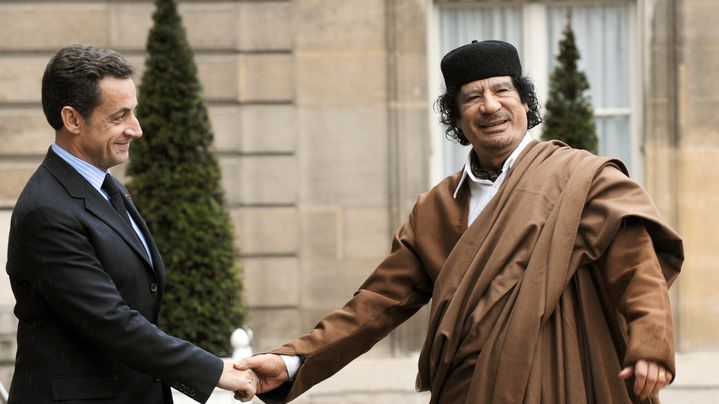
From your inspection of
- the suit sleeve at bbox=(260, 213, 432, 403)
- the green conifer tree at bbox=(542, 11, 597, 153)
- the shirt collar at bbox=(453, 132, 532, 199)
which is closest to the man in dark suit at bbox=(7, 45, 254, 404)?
the suit sleeve at bbox=(260, 213, 432, 403)

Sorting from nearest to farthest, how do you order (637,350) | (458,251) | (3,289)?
(637,350) < (458,251) < (3,289)

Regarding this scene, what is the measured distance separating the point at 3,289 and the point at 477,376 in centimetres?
589

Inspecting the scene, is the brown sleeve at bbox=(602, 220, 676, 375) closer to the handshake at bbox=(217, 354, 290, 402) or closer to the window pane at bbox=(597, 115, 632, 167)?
the handshake at bbox=(217, 354, 290, 402)

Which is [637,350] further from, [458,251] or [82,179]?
[82,179]

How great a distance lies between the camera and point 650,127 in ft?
29.8

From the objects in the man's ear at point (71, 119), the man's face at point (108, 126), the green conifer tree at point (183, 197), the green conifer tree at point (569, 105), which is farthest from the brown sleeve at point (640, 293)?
the green conifer tree at point (569, 105)

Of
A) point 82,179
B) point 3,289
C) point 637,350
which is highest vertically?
point 82,179

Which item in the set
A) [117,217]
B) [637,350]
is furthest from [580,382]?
[117,217]

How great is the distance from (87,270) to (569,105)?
5461mm

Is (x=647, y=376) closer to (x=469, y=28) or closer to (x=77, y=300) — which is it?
(x=77, y=300)

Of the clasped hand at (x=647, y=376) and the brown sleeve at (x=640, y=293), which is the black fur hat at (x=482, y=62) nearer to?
the brown sleeve at (x=640, y=293)

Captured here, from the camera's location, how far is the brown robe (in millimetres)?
3826

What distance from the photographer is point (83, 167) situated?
3936mm

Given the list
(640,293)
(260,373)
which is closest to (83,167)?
(260,373)
